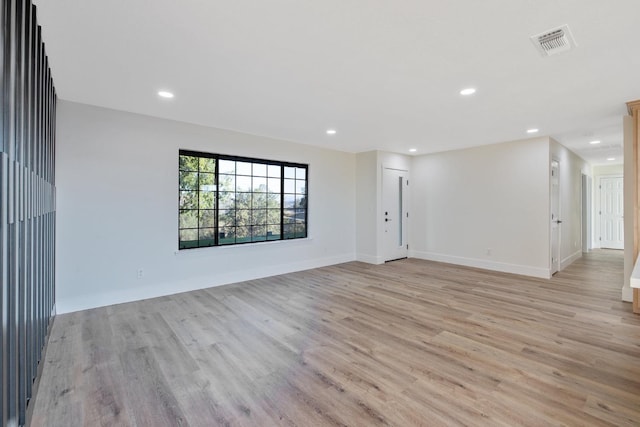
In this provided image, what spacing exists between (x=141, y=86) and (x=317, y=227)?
Answer: 3868 mm

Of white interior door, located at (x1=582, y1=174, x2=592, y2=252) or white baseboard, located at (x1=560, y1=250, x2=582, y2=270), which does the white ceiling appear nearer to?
white baseboard, located at (x1=560, y1=250, x2=582, y2=270)

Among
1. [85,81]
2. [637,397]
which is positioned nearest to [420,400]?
[637,397]

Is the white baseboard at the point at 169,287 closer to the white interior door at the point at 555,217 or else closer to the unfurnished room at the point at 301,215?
the unfurnished room at the point at 301,215

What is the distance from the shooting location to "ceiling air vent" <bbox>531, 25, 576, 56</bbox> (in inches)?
81.0

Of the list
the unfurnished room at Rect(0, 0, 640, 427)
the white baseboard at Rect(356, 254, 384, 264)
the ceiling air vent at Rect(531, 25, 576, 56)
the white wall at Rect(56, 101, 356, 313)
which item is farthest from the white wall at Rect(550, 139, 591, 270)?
the white wall at Rect(56, 101, 356, 313)

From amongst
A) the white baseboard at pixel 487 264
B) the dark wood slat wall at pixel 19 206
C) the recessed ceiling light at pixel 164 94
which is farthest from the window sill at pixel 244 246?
the white baseboard at pixel 487 264

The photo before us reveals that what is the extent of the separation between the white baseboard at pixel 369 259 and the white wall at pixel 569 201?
135 inches

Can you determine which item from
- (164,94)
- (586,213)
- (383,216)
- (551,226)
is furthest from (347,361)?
(586,213)

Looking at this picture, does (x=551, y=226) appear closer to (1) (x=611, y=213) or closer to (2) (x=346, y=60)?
(2) (x=346, y=60)

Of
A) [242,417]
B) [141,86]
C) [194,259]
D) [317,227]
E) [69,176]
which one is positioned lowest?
[242,417]

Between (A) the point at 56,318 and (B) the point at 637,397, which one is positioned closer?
(B) the point at 637,397

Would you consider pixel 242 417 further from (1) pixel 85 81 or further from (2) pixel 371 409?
(1) pixel 85 81

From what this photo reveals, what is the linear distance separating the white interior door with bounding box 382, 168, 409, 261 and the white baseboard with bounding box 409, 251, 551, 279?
51cm

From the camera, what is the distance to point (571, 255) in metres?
6.39
